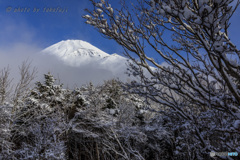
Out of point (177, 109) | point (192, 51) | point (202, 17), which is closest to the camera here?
point (202, 17)

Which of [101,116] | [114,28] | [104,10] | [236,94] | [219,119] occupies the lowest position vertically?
[219,119]

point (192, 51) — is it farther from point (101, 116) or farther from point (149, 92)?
point (101, 116)

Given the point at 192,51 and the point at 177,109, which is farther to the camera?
the point at 192,51

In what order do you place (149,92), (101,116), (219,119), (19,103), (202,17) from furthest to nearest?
(101,116), (19,103), (149,92), (219,119), (202,17)

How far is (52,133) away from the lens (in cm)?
800

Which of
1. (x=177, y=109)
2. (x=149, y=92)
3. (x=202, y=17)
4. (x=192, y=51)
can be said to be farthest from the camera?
(x=192, y=51)

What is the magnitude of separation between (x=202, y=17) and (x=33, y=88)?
492 inches

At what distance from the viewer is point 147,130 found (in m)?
10.8

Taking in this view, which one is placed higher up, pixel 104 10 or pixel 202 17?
pixel 104 10

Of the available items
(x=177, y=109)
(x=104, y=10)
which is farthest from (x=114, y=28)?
(x=177, y=109)

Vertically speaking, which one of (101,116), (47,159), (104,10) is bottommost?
(47,159)

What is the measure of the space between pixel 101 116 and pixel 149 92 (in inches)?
344

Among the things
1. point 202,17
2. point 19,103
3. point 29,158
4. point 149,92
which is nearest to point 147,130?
point 29,158

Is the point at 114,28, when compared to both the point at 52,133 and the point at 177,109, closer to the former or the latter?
the point at 177,109
